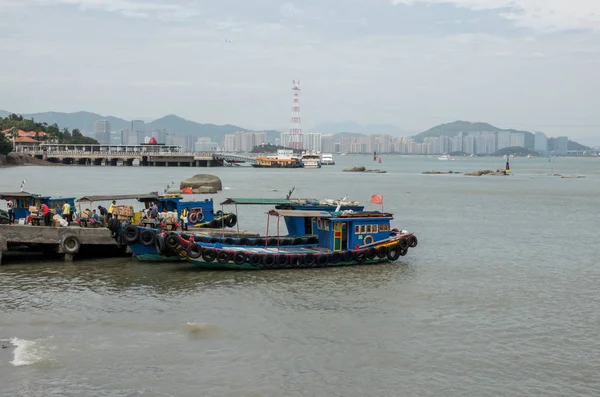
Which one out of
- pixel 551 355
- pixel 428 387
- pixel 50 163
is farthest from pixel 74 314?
pixel 50 163

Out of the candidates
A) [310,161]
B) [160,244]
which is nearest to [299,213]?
[160,244]

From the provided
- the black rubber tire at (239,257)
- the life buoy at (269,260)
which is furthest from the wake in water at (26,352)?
the life buoy at (269,260)

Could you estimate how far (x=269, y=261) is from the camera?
26.4m

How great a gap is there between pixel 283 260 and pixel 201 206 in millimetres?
7973

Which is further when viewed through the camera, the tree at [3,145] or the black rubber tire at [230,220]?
the tree at [3,145]

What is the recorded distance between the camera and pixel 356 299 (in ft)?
74.6

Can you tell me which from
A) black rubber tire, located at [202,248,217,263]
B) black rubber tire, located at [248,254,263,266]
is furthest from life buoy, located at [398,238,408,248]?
black rubber tire, located at [202,248,217,263]

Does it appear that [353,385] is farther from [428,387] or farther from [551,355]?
[551,355]

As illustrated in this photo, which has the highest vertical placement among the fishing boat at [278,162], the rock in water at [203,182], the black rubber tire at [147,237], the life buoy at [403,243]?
the fishing boat at [278,162]

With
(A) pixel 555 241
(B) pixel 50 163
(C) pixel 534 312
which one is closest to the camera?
(C) pixel 534 312

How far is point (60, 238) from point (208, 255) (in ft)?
21.0

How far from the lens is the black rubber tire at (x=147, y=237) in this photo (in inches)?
1074

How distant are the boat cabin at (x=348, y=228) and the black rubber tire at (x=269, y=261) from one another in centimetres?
195

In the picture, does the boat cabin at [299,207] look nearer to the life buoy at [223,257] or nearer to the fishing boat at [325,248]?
the fishing boat at [325,248]
